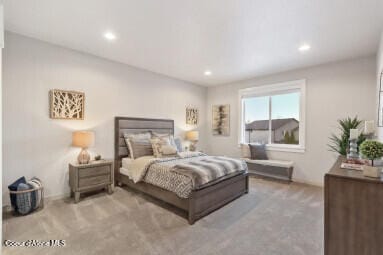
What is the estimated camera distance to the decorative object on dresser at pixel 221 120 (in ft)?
19.0

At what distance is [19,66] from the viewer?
2875mm

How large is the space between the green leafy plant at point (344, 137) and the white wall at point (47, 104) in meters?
4.10

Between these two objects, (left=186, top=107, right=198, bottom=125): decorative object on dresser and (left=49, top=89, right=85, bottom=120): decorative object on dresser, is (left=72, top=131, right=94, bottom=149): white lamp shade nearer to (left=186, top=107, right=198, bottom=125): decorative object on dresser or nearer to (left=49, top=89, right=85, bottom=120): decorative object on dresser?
(left=49, top=89, right=85, bottom=120): decorative object on dresser

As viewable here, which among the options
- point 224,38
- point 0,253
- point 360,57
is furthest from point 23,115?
point 360,57

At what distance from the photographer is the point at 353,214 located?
1461mm

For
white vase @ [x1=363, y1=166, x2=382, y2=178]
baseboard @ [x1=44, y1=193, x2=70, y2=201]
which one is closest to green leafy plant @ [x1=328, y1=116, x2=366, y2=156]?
white vase @ [x1=363, y1=166, x2=382, y2=178]

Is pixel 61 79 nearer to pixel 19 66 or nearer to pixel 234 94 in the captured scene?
pixel 19 66

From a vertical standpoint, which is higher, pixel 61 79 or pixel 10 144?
pixel 61 79

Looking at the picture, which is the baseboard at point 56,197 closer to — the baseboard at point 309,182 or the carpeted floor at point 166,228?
the carpeted floor at point 166,228

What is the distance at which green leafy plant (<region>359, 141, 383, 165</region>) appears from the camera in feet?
4.91

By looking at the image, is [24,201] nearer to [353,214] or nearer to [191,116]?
[353,214]

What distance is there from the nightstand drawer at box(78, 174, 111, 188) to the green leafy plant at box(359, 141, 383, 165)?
140 inches

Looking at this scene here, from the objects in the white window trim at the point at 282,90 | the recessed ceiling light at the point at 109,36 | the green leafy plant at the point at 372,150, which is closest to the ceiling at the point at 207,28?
the recessed ceiling light at the point at 109,36

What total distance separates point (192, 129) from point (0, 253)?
179 inches
